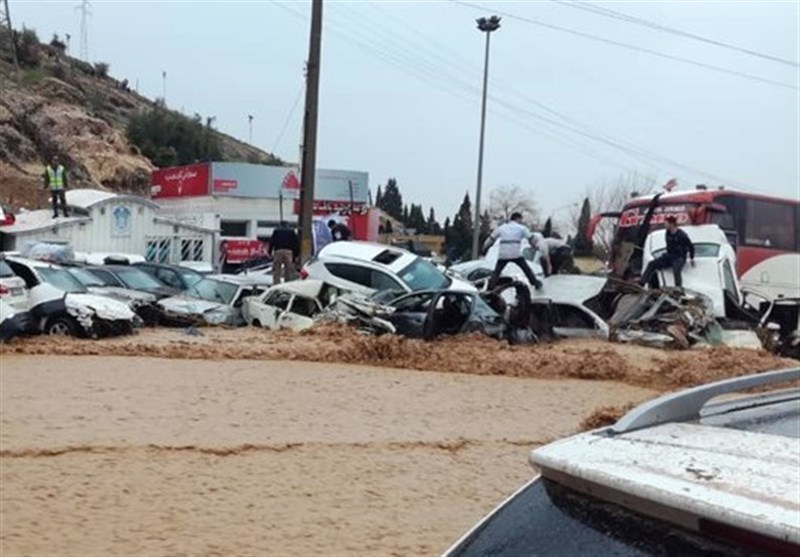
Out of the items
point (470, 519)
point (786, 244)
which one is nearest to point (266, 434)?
point (470, 519)

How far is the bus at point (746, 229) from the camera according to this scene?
70.8 ft

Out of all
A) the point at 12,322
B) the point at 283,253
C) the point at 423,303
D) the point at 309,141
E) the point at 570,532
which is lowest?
the point at 12,322

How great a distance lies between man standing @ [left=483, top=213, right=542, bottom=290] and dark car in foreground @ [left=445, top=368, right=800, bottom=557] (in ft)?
50.8

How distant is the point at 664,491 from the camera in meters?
1.60

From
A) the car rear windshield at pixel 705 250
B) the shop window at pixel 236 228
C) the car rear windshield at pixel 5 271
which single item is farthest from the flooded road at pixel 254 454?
the shop window at pixel 236 228

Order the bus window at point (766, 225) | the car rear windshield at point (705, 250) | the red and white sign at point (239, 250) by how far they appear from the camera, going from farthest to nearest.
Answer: the red and white sign at point (239, 250) < the bus window at point (766, 225) < the car rear windshield at point (705, 250)

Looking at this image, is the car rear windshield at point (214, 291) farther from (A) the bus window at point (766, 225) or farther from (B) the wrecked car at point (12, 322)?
(A) the bus window at point (766, 225)

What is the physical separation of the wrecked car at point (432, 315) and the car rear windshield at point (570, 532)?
522 inches

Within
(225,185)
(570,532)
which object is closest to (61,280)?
(570,532)

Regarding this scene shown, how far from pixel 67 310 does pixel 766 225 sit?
15487 millimetres

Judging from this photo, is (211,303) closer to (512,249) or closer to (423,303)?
(423,303)

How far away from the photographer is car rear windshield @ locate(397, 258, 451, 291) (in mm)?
17953

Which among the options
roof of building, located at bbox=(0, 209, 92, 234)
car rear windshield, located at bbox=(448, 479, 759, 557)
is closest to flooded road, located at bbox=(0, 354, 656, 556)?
car rear windshield, located at bbox=(448, 479, 759, 557)

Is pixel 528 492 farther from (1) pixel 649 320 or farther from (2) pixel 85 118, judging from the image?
(2) pixel 85 118
